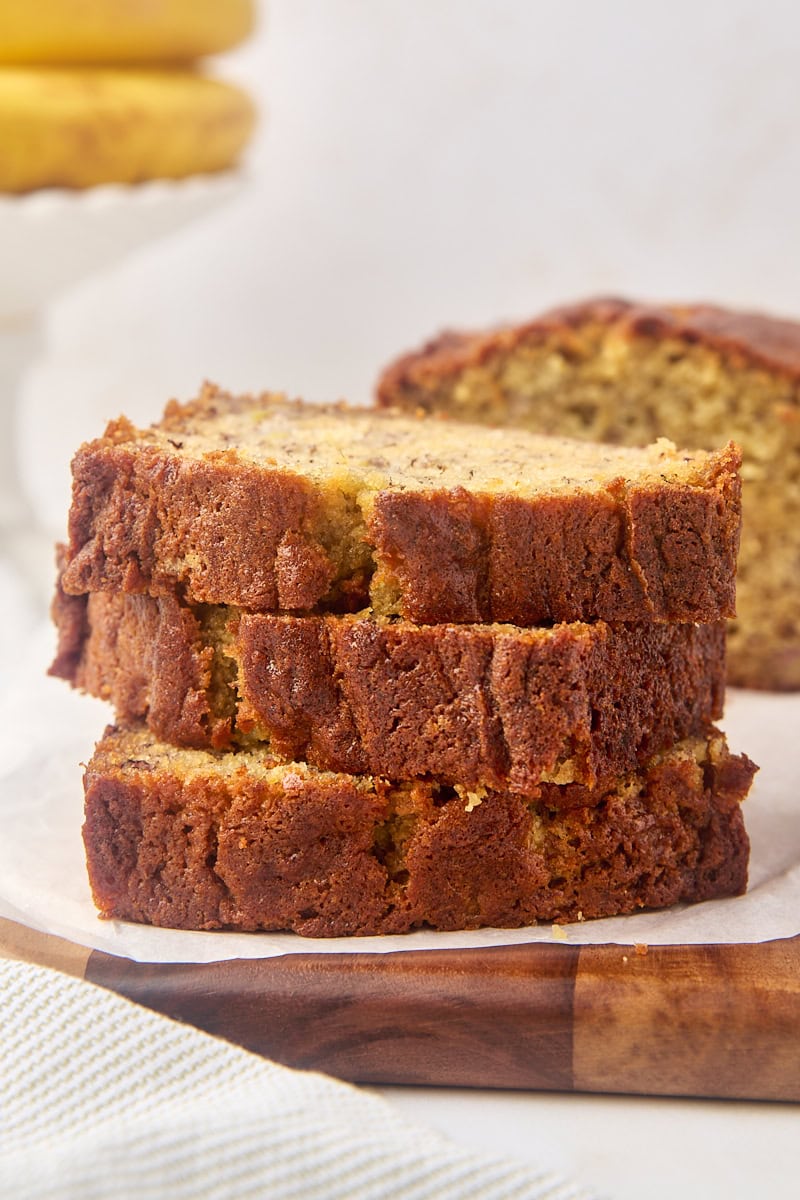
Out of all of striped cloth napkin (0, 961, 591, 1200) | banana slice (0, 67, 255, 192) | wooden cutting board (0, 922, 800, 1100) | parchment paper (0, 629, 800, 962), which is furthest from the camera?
banana slice (0, 67, 255, 192)

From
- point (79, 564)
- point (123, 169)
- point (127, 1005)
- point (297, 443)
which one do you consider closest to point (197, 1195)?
point (127, 1005)

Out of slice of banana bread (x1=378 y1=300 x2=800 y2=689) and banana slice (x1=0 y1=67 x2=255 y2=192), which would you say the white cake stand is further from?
slice of banana bread (x1=378 y1=300 x2=800 y2=689)

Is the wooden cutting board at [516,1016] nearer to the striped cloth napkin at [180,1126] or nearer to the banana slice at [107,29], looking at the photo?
the striped cloth napkin at [180,1126]

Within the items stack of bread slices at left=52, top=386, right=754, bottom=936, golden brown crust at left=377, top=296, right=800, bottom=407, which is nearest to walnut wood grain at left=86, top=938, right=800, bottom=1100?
stack of bread slices at left=52, top=386, right=754, bottom=936

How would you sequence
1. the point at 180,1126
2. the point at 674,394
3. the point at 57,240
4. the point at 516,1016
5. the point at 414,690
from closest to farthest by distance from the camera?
the point at 180,1126
the point at 516,1016
the point at 414,690
the point at 674,394
the point at 57,240

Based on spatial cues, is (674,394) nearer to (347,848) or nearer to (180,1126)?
(347,848)

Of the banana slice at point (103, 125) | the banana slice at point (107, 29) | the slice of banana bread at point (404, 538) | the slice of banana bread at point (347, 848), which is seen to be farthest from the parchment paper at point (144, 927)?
the banana slice at point (107, 29)

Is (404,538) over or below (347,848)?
over

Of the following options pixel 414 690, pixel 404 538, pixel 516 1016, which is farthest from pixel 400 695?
pixel 516 1016

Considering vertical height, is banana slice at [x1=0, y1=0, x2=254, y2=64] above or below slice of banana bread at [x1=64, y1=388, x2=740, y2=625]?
above
